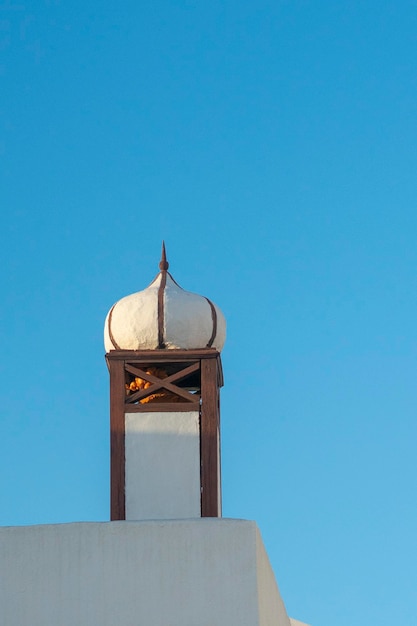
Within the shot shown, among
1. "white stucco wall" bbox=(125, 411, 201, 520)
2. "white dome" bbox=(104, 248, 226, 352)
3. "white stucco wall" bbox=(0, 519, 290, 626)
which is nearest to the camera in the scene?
"white stucco wall" bbox=(0, 519, 290, 626)

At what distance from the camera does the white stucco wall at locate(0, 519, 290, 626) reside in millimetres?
11484

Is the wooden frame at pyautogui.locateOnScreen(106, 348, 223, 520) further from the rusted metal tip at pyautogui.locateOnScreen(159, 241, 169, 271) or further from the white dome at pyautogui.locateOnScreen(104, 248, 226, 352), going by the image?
the rusted metal tip at pyautogui.locateOnScreen(159, 241, 169, 271)

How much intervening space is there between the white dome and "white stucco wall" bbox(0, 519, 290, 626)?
13.3 ft

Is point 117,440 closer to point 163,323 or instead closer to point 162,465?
point 162,465

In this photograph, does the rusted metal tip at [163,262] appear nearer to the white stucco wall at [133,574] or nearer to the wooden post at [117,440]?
the wooden post at [117,440]

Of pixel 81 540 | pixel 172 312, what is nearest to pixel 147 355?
pixel 172 312

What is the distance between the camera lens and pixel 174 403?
1534 cm

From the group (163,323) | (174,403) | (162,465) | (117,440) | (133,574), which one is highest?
(163,323)

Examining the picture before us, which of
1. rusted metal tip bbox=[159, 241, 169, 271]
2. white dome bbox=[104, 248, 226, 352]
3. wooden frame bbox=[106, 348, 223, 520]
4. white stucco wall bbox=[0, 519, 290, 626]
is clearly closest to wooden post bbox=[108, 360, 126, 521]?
wooden frame bbox=[106, 348, 223, 520]

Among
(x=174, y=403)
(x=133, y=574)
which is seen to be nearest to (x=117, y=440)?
(x=174, y=403)

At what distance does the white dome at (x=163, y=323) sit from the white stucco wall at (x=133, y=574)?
4.04 metres

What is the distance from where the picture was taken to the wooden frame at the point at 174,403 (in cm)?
1501

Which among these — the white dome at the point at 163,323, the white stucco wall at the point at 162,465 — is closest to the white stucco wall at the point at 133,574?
the white stucco wall at the point at 162,465

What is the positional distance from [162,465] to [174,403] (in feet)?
2.15
